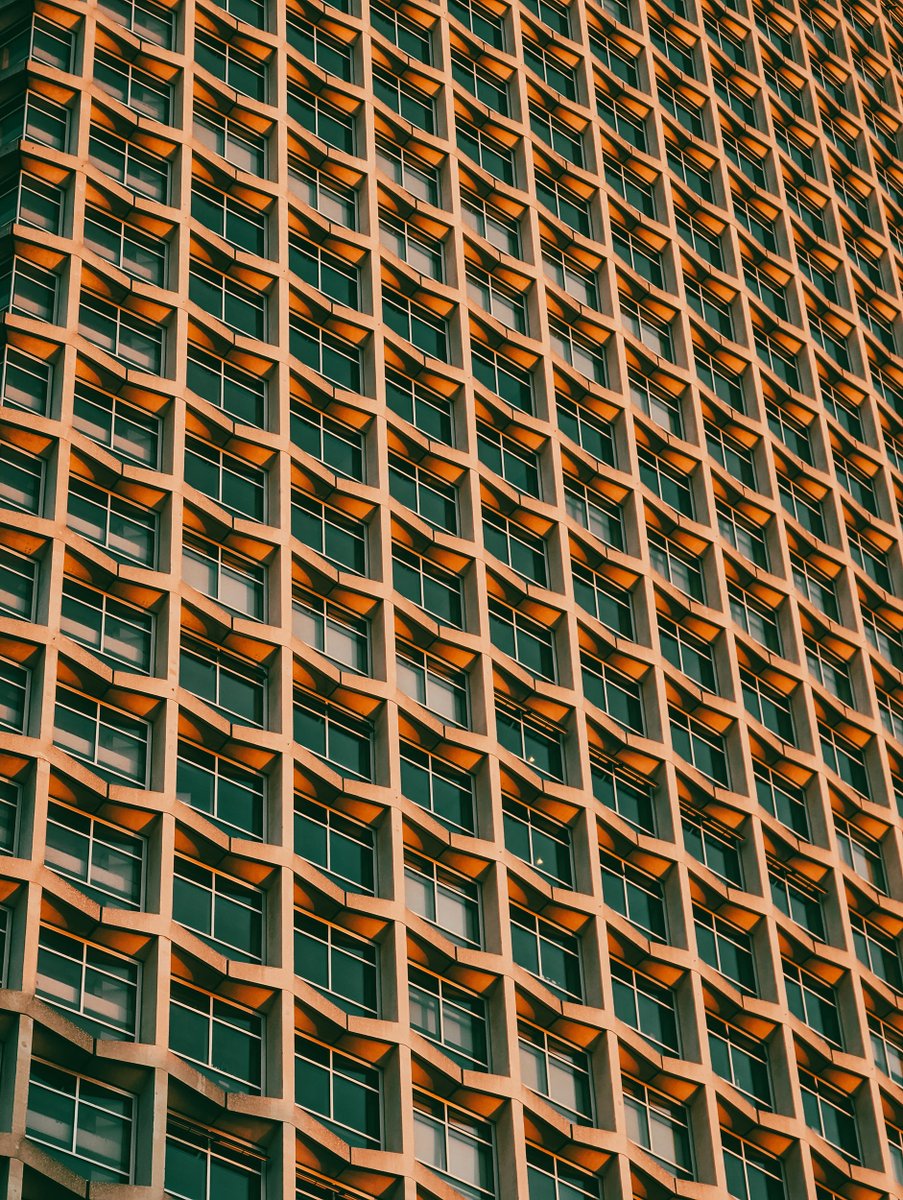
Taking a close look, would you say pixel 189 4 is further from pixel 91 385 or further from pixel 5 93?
pixel 91 385

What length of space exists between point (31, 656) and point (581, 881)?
59.2ft

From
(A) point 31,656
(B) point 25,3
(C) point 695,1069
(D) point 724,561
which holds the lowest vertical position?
(C) point 695,1069

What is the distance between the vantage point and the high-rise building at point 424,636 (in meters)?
55.2

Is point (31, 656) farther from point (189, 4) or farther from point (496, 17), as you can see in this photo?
point (496, 17)

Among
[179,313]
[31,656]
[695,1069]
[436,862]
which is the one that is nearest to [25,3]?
[179,313]

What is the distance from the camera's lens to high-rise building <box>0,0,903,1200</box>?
55.2 m

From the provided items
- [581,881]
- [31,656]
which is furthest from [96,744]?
[581,881]

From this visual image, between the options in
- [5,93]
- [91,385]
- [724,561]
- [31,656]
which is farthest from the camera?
[724,561]

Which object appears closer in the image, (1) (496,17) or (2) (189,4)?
(2) (189,4)

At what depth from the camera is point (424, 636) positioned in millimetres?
66688

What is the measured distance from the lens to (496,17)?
284 ft

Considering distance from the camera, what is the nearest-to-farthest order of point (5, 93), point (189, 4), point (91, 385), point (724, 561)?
point (91, 385) → point (5, 93) → point (189, 4) → point (724, 561)

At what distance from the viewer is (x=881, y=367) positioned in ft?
313

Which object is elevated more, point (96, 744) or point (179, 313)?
point (179, 313)
